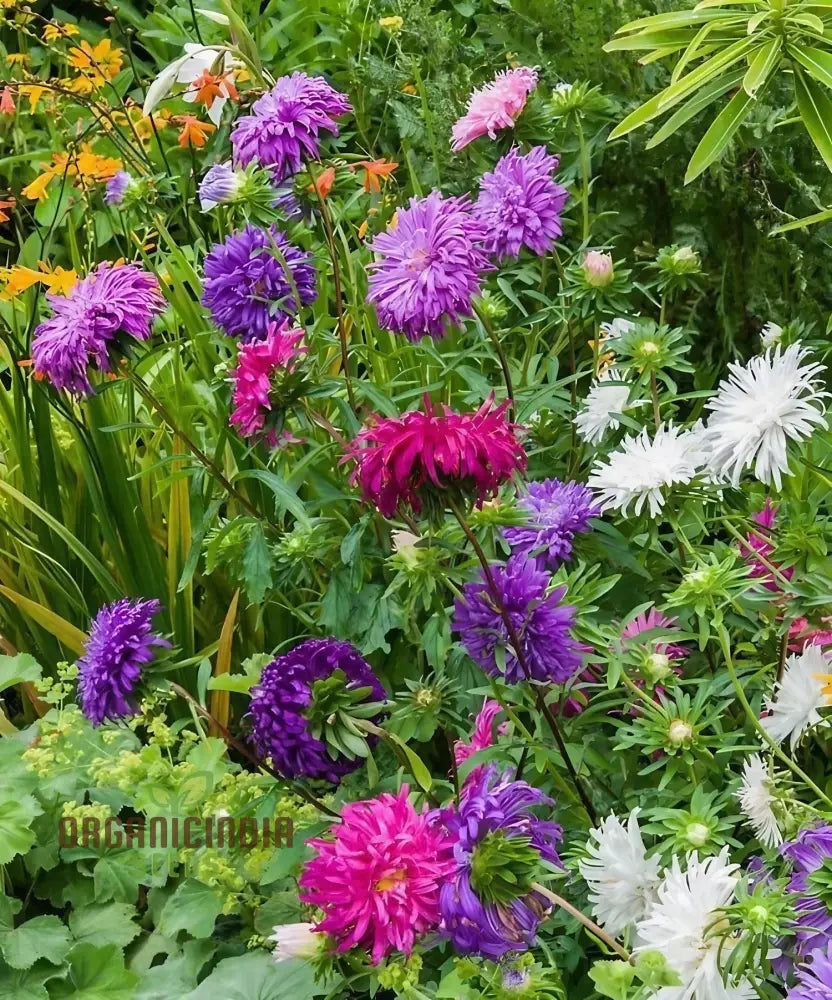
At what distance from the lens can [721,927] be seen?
654 millimetres

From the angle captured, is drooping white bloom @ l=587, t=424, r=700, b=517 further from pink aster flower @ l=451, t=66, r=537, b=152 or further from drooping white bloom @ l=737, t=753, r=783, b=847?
pink aster flower @ l=451, t=66, r=537, b=152

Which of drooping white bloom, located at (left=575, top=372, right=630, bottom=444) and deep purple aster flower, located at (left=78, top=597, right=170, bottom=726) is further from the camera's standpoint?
drooping white bloom, located at (left=575, top=372, right=630, bottom=444)

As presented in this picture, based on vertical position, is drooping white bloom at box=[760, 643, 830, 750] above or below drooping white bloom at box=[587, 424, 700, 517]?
below

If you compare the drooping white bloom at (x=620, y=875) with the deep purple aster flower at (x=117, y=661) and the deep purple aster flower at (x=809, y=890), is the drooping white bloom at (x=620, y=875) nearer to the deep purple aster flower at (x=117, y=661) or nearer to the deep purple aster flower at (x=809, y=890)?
the deep purple aster flower at (x=809, y=890)

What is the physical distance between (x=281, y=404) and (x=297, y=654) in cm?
22

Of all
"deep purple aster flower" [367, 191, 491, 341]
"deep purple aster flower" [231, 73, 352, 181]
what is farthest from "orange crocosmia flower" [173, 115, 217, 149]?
"deep purple aster flower" [367, 191, 491, 341]

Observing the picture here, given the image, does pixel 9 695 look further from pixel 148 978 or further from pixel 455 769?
pixel 455 769

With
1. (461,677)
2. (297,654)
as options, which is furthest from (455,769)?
(297,654)

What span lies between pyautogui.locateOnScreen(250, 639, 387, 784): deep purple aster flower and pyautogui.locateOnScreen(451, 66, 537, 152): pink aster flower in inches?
23.9

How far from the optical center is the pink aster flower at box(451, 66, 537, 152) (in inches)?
44.7

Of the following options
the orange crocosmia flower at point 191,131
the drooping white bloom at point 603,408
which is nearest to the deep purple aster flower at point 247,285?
the drooping white bloom at point 603,408

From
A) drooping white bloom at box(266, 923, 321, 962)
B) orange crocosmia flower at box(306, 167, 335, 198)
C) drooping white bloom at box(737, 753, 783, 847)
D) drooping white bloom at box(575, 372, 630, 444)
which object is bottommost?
drooping white bloom at box(266, 923, 321, 962)

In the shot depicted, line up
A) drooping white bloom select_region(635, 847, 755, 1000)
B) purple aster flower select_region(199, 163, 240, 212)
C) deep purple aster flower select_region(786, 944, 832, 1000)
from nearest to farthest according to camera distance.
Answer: deep purple aster flower select_region(786, 944, 832, 1000), drooping white bloom select_region(635, 847, 755, 1000), purple aster flower select_region(199, 163, 240, 212)

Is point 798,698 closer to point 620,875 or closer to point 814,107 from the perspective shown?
point 620,875
